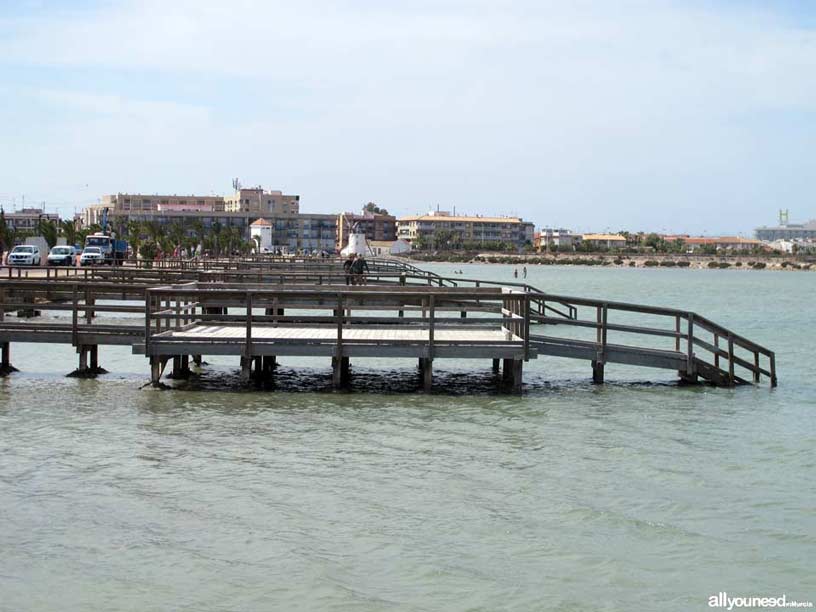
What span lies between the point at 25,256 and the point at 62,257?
4.71 meters

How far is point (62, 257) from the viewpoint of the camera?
224 feet

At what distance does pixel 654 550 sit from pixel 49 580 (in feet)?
19.3

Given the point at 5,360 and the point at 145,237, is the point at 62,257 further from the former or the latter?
the point at 145,237

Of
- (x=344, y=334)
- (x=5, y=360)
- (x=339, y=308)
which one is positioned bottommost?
(x=5, y=360)

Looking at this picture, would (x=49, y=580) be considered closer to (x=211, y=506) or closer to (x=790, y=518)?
(x=211, y=506)

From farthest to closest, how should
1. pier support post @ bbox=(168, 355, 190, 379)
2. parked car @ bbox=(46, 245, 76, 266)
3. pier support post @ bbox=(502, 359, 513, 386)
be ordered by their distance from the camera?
1. parked car @ bbox=(46, 245, 76, 266)
2. pier support post @ bbox=(168, 355, 190, 379)
3. pier support post @ bbox=(502, 359, 513, 386)

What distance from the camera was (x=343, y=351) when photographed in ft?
63.1

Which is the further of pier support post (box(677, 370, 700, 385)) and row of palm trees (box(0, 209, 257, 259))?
row of palm trees (box(0, 209, 257, 259))

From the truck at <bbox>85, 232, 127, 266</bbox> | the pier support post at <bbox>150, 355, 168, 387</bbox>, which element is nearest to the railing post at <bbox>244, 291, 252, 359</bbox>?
the pier support post at <bbox>150, 355, 168, 387</bbox>

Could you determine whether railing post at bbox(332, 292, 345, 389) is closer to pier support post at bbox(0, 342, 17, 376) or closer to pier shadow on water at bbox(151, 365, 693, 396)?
pier shadow on water at bbox(151, 365, 693, 396)

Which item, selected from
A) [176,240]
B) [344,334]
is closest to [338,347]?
[344,334]

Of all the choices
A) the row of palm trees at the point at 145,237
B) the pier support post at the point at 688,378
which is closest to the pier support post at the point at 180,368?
the pier support post at the point at 688,378

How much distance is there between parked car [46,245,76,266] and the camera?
67125 millimetres

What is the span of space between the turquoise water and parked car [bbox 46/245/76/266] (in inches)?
1923
